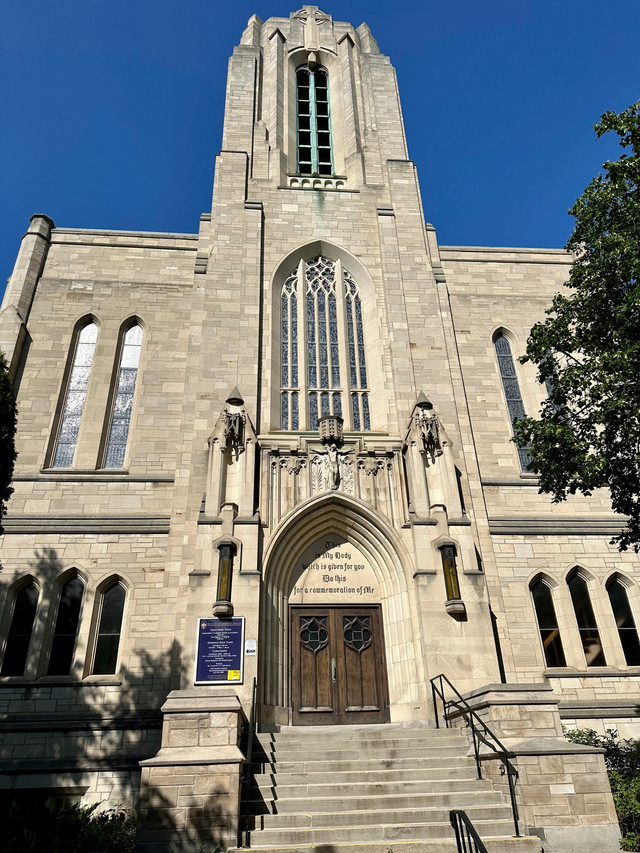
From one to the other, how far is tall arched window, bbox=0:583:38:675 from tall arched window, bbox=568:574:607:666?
12459 mm

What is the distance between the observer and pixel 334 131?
76.3 ft

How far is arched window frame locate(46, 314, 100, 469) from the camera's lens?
52.6ft

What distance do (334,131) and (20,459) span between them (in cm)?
1613

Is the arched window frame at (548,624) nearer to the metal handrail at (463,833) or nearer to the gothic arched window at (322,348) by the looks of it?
the gothic arched window at (322,348)

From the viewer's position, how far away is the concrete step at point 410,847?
7.43 meters

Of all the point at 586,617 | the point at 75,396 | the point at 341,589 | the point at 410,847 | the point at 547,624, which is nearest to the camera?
the point at 410,847

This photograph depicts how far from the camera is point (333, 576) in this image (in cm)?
1446

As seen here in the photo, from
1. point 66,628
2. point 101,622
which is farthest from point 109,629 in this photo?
point 66,628

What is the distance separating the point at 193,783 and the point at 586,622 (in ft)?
34.1

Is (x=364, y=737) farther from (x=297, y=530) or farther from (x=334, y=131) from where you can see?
(x=334, y=131)

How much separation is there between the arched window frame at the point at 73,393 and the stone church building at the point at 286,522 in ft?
0.24

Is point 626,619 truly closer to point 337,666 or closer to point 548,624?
point 548,624

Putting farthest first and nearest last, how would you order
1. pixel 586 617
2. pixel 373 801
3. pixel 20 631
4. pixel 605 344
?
1. pixel 586 617
2. pixel 20 631
3. pixel 605 344
4. pixel 373 801

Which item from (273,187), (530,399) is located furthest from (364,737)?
(273,187)
